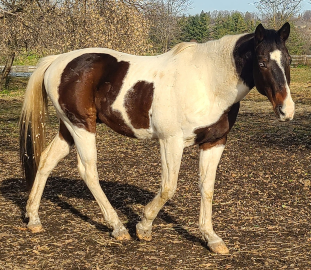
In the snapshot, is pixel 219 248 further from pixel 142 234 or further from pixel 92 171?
pixel 92 171

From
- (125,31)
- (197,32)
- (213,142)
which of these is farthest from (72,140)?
(197,32)

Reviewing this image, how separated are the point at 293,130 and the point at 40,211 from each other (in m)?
6.42

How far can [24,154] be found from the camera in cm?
486

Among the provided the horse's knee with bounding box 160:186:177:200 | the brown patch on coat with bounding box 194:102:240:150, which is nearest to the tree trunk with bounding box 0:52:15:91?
the horse's knee with bounding box 160:186:177:200

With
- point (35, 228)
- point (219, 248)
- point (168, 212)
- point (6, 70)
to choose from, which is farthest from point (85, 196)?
point (6, 70)

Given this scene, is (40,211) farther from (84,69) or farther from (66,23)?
(66,23)

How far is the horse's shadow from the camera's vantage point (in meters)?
4.87

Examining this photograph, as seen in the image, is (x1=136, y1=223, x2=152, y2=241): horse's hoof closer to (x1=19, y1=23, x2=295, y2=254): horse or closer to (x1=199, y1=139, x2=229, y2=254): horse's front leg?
(x1=19, y1=23, x2=295, y2=254): horse

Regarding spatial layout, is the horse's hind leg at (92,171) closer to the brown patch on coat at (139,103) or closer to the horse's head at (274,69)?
the brown patch on coat at (139,103)

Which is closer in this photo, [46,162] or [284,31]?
[284,31]

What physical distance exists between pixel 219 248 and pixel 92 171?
4.18ft

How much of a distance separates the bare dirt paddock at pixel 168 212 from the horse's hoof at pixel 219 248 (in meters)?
0.05

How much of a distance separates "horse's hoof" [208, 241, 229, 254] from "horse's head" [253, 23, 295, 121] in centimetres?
121

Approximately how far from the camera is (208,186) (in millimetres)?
4133
